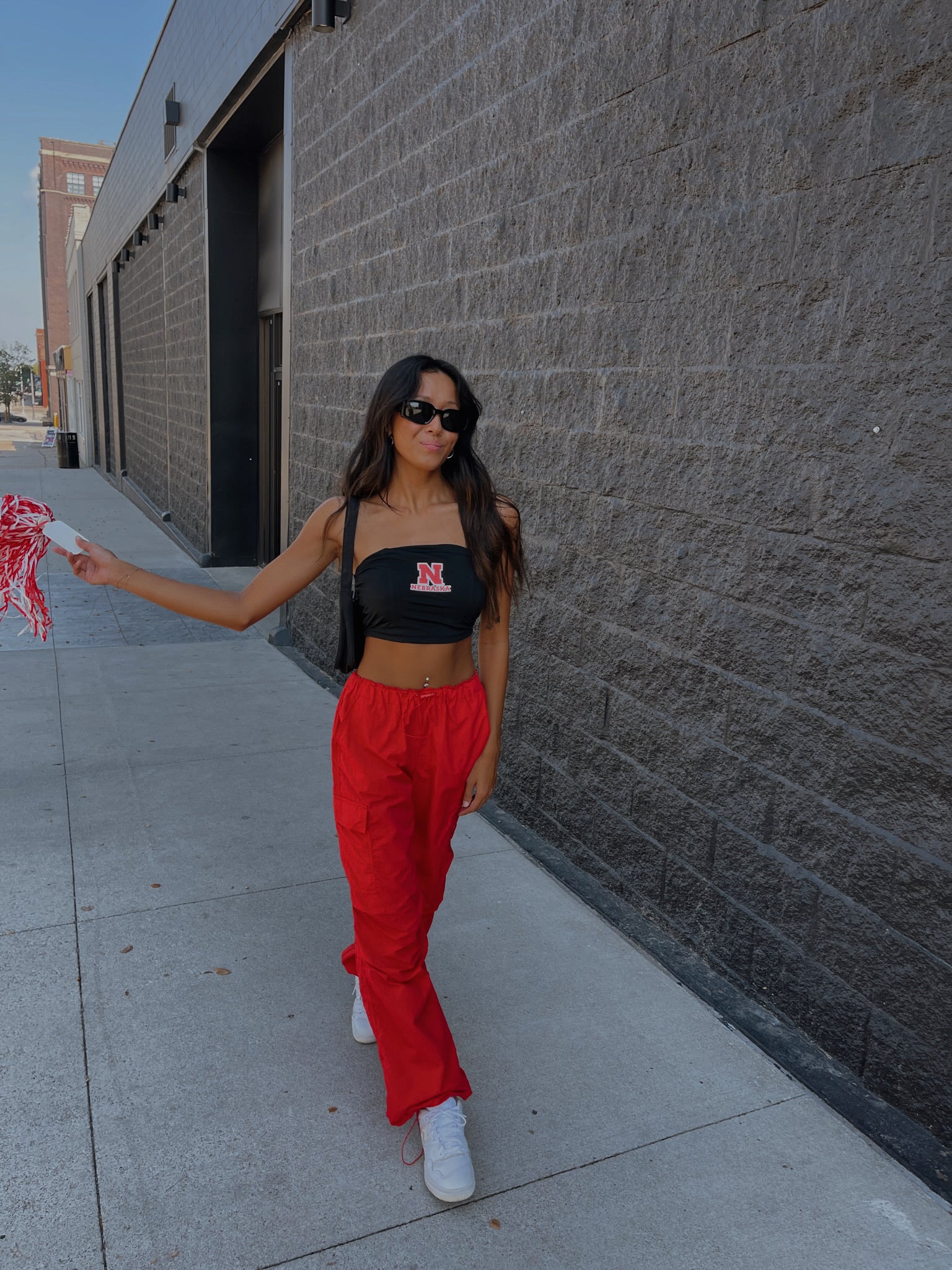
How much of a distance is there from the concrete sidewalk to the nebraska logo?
143 centimetres

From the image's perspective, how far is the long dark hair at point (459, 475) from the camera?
2.56m

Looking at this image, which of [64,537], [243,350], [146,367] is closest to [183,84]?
[243,350]

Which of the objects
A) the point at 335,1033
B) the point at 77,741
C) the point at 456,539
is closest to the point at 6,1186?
the point at 335,1033

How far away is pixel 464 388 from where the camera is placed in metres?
2.59

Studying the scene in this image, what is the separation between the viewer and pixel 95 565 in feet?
8.42

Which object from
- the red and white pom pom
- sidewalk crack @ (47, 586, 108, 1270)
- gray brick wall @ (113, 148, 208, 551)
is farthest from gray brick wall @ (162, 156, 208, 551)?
Result: the red and white pom pom

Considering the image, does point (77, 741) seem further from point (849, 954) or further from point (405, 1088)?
point (849, 954)

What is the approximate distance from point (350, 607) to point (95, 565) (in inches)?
26.6

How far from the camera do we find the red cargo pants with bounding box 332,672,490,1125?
2.47 meters

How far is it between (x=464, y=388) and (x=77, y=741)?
3.70 metres

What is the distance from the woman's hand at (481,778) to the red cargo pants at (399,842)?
0.38 feet

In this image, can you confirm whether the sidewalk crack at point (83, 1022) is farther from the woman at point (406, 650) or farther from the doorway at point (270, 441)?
the doorway at point (270, 441)

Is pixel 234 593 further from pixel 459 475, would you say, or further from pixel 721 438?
pixel 721 438

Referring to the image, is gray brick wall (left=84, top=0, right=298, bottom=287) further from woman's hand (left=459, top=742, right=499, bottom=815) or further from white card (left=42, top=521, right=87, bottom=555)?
woman's hand (left=459, top=742, right=499, bottom=815)
